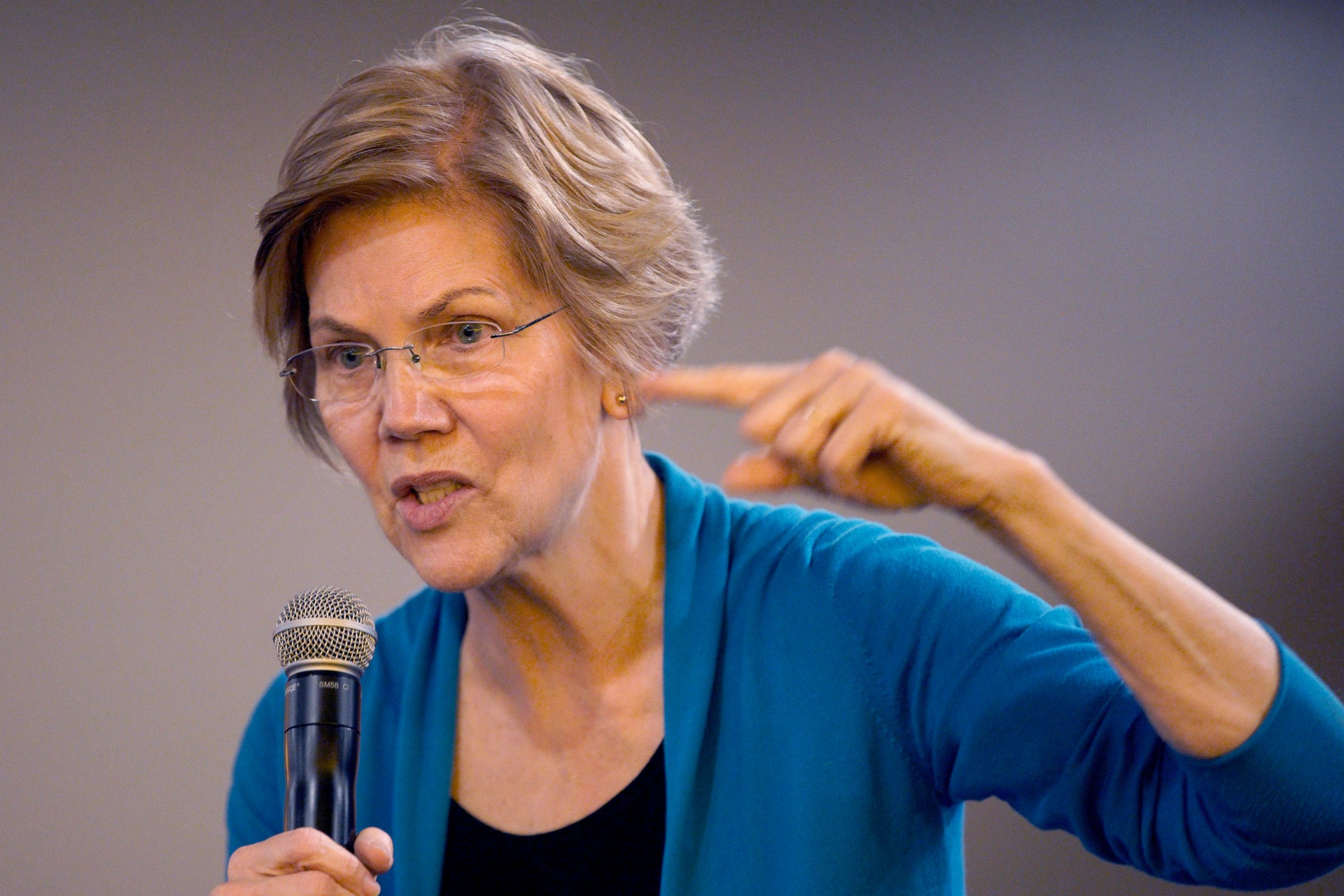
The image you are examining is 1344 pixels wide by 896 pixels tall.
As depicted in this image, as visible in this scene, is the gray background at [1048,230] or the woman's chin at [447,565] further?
the gray background at [1048,230]

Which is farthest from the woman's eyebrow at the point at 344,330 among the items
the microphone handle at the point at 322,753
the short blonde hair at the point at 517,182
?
the microphone handle at the point at 322,753

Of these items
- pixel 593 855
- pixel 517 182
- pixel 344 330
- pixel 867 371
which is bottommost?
pixel 593 855

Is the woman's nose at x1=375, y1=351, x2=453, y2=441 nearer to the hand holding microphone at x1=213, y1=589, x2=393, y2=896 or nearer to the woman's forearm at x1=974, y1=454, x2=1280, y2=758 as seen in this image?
the hand holding microphone at x1=213, y1=589, x2=393, y2=896

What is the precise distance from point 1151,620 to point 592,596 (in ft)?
2.34

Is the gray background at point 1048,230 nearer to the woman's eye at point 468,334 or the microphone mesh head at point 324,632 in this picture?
the woman's eye at point 468,334

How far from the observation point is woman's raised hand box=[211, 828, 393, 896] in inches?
37.5

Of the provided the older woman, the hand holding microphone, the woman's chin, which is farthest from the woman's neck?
the hand holding microphone

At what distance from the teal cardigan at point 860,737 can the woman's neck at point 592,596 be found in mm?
59

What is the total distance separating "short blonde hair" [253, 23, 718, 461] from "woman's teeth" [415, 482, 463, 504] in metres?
0.23

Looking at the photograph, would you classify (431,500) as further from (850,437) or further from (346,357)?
(850,437)

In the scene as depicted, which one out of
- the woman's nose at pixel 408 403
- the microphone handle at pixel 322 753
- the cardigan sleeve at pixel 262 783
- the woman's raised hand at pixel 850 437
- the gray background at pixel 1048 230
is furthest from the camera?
the gray background at pixel 1048 230

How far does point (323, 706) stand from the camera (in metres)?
1.02

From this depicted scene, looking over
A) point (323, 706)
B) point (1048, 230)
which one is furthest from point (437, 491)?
point (1048, 230)

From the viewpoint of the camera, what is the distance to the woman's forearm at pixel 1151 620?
929 millimetres
